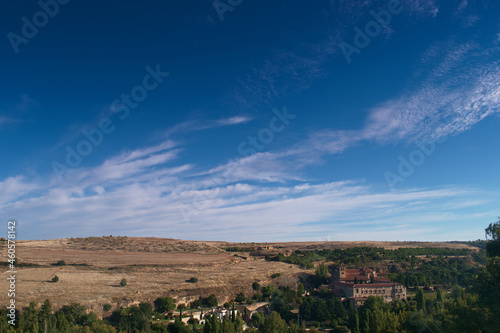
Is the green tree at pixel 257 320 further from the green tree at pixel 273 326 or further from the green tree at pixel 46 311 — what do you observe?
the green tree at pixel 46 311

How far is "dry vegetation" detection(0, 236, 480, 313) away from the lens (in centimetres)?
6197

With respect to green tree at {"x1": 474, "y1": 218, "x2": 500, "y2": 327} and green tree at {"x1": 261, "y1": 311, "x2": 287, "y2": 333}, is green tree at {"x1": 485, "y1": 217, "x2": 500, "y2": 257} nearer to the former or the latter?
green tree at {"x1": 474, "y1": 218, "x2": 500, "y2": 327}

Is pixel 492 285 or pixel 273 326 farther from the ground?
pixel 492 285

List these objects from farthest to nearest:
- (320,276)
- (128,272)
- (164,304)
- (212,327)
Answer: (320,276), (128,272), (164,304), (212,327)

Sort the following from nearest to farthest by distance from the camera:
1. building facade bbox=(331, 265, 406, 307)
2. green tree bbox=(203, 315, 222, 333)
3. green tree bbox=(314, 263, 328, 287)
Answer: green tree bbox=(203, 315, 222, 333) < building facade bbox=(331, 265, 406, 307) < green tree bbox=(314, 263, 328, 287)

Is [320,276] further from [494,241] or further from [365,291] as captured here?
[494,241]

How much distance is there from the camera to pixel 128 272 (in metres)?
79.4

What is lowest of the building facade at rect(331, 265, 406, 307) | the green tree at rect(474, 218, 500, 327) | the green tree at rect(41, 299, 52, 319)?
the building facade at rect(331, 265, 406, 307)

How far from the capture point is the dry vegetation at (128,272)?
6197cm

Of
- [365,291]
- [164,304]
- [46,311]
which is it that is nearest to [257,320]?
[164,304]

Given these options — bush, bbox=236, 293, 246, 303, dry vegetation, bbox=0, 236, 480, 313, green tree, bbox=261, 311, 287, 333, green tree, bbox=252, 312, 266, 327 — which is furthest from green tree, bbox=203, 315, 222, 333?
bush, bbox=236, 293, 246, 303

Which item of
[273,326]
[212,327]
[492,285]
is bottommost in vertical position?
[273,326]

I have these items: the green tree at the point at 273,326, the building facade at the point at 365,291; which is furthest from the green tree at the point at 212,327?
the building facade at the point at 365,291

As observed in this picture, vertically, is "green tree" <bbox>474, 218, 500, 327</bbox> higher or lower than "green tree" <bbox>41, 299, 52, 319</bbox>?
higher
